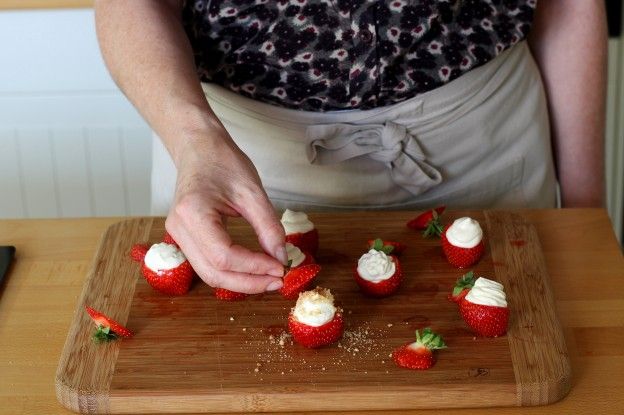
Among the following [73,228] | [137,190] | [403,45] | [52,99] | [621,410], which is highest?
[403,45]

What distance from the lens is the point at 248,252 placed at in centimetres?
104

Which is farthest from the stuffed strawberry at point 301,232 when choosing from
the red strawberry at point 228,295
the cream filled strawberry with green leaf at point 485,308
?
the cream filled strawberry with green leaf at point 485,308

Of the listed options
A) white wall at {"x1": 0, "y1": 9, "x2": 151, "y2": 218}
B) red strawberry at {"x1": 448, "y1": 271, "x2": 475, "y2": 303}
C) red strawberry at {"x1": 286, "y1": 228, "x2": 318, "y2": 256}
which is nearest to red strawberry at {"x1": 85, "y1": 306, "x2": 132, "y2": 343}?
red strawberry at {"x1": 286, "y1": 228, "x2": 318, "y2": 256}

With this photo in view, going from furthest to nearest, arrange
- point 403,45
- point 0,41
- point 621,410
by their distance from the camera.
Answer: point 0,41 → point 403,45 → point 621,410

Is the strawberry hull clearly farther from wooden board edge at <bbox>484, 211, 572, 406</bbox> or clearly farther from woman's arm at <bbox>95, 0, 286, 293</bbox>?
wooden board edge at <bbox>484, 211, 572, 406</bbox>

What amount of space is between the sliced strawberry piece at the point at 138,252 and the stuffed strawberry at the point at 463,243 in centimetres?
37

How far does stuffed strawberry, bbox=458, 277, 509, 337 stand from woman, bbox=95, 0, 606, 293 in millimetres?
337

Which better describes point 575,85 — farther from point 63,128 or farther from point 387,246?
point 63,128

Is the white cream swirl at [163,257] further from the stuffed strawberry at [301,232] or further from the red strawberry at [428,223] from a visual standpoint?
the red strawberry at [428,223]

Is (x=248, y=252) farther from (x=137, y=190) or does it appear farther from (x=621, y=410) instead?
(x=137, y=190)

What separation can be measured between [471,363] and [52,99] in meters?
1.33

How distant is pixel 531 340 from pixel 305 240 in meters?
0.31

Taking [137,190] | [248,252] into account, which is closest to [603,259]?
[248,252]

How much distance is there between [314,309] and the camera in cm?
107
